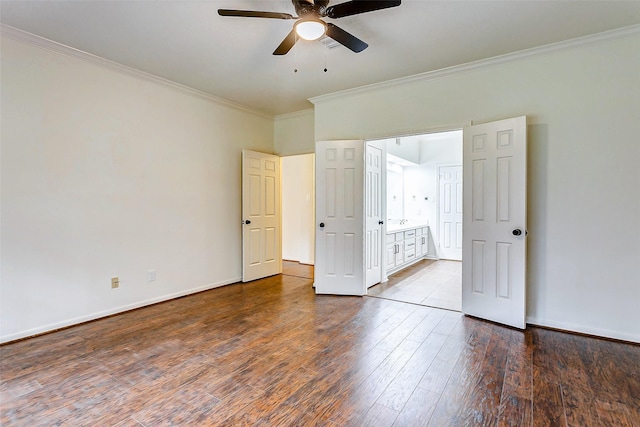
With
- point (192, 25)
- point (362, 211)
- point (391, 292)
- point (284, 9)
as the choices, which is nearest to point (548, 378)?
point (391, 292)

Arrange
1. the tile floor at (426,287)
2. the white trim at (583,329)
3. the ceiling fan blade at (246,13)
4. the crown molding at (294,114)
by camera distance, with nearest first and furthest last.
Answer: the ceiling fan blade at (246,13)
the white trim at (583,329)
the tile floor at (426,287)
the crown molding at (294,114)

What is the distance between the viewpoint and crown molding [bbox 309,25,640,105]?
2.73 meters

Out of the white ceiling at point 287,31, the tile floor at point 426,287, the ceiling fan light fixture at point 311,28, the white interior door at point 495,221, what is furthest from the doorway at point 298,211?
the ceiling fan light fixture at point 311,28

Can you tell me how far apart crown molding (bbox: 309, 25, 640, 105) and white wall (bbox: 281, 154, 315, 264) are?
2352 millimetres

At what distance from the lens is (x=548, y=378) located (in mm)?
2152

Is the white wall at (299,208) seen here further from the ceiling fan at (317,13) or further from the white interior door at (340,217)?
the ceiling fan at (317,13)

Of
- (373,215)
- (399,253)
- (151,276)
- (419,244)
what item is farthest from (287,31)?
(419,244)

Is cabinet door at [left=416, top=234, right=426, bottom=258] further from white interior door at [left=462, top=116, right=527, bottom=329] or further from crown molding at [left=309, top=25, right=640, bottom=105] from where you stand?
crown molding at [left=309, top=25, right=640, bottom=105]

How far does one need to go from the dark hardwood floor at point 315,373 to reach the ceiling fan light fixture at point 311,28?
7.86 ft

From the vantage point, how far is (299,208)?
21.9 ft

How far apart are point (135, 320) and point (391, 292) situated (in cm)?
302

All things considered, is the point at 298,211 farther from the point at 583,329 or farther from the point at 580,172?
the point at 583,329

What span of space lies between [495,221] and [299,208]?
13.6ft

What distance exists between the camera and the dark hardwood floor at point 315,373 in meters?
1.79
